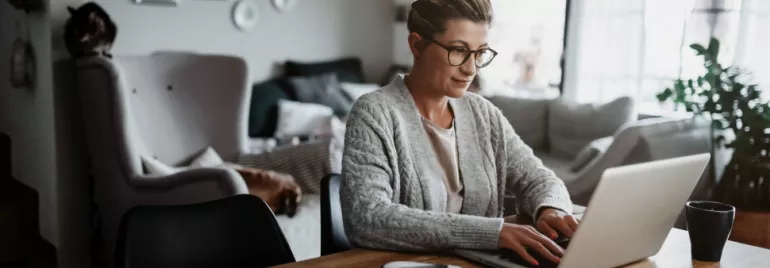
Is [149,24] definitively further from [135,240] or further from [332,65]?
[135,240]

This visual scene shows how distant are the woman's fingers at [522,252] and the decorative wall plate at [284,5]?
3826 mm

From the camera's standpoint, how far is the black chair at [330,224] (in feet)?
5.53

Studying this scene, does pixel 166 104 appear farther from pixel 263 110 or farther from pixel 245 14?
pixel 245 14

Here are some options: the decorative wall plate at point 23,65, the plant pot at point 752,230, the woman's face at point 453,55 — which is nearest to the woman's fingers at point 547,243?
the woman's face at point 453,55

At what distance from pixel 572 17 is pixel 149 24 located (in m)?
2.60

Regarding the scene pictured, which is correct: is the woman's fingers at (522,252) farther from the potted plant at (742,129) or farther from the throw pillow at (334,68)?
the throw pillow at (334,68)

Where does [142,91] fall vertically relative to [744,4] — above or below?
below

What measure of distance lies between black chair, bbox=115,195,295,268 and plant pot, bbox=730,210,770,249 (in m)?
1.87

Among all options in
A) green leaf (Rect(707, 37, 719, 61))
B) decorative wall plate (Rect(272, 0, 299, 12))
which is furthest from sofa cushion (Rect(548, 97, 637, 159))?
decorative wall plate (Rect(272, 0, 299, 12))

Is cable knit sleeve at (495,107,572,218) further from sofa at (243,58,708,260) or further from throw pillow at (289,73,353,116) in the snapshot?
throw pillow at (289,73,353,116)

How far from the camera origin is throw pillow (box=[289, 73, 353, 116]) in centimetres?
473

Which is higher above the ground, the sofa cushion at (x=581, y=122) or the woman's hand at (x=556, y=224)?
the woman's hand at (x=556, y=224)

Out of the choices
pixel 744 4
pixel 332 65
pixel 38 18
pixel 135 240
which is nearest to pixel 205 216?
pixel 135 240

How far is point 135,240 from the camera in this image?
1387 mm
